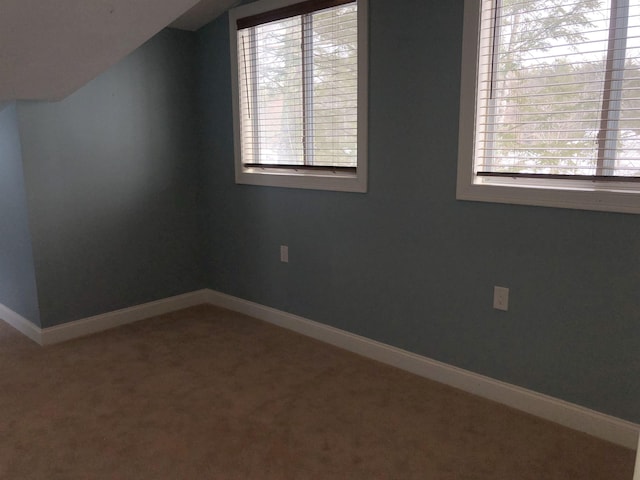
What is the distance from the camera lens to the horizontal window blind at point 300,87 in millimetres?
3006

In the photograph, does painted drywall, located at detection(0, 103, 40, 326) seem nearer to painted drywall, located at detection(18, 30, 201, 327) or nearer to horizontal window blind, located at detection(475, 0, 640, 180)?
painted drywall, located at detection(18, 30, 201, 327)

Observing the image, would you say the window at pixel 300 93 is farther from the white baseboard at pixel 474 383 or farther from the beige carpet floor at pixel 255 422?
the beige carpet floor at pixel 255 422

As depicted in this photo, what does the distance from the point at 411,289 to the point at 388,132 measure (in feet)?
2.76

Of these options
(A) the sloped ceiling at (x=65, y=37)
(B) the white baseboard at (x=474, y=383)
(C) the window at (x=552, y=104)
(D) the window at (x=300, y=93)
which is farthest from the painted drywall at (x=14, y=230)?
(C) the window at (x=552, y=104)

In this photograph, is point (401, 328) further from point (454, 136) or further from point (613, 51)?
point (613, 51)

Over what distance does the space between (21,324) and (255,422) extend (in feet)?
6.67

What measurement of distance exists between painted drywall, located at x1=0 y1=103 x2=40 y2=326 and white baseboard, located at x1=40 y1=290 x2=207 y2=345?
13 cm

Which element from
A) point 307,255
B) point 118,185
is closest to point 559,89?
point 307,255

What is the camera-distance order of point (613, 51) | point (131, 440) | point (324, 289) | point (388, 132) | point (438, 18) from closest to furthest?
point (613, 51) → point (131, 440) → point (438, 18) → point (388, 132) → point (324, 289)

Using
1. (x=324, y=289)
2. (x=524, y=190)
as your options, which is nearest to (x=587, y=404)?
(x=524, y=190)

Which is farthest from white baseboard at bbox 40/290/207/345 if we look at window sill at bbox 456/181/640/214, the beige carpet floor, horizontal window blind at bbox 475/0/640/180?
horizontal window blind at bbox 475/0/640/180

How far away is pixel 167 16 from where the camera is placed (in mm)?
2656

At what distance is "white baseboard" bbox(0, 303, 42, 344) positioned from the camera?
3.37 metres

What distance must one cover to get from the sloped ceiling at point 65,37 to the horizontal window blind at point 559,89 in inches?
59.2
